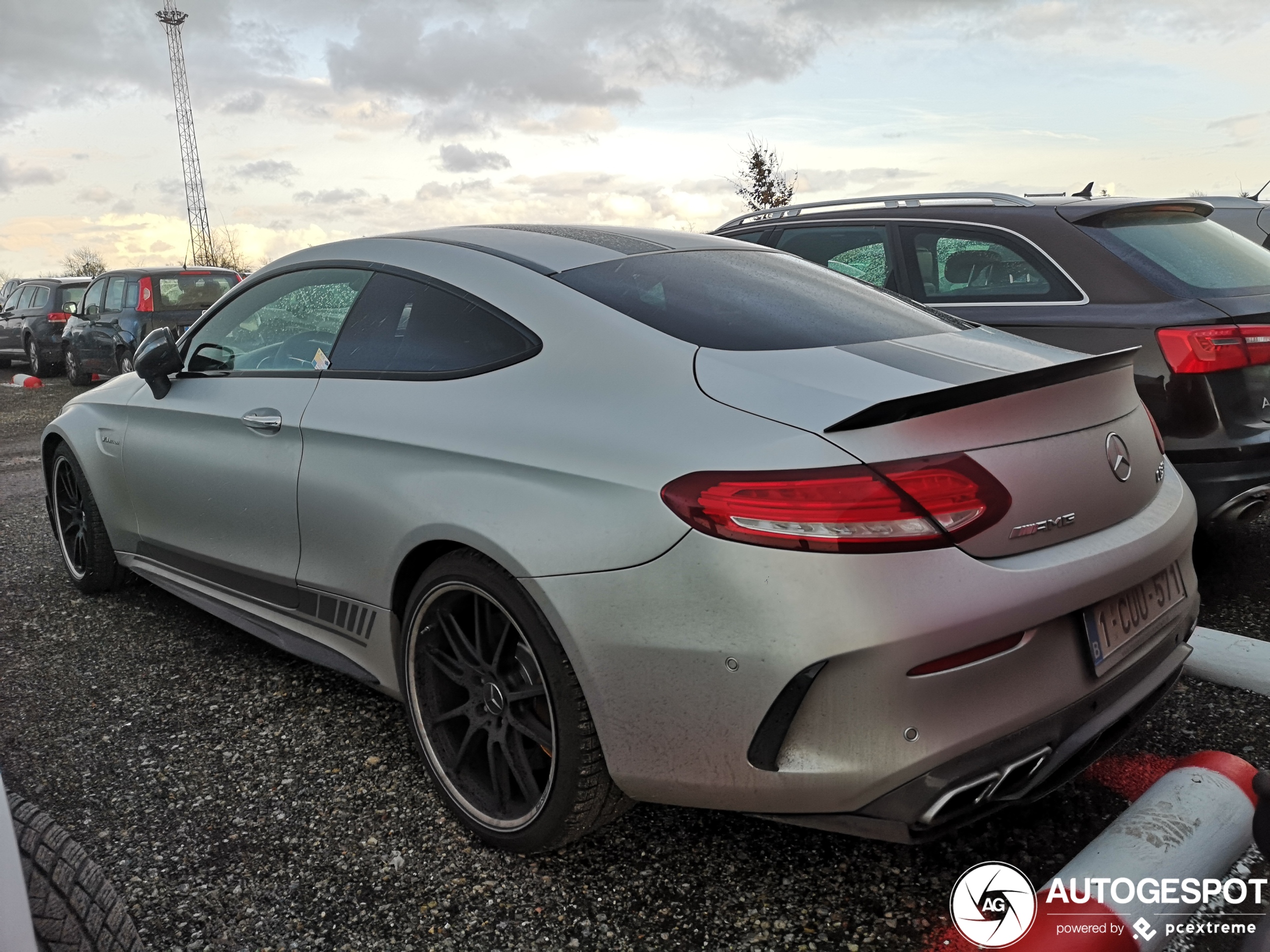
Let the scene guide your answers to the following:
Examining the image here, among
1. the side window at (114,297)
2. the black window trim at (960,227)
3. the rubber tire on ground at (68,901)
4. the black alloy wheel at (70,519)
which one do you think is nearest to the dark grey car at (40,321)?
the side window at (114,297)

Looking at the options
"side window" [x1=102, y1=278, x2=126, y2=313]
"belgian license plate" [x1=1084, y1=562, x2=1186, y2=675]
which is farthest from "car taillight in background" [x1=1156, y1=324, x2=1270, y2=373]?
"side window" [x1=102, y1=278, x2=126, y2=313]

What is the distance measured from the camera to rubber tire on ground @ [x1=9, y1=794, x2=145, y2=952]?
1.78 m

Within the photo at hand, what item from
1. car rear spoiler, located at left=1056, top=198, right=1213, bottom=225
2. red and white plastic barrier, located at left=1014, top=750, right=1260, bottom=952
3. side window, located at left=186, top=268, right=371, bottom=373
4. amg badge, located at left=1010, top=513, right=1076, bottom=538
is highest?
side window, located at left=186, top=268, right=371, bottom=373

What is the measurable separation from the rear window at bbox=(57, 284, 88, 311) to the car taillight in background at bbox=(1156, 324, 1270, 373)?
60.1 feet

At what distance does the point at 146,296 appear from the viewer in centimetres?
1366

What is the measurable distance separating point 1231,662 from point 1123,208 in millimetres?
1964

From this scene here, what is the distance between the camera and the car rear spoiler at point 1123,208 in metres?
4.32

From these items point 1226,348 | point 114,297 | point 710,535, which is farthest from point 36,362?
point 710,535

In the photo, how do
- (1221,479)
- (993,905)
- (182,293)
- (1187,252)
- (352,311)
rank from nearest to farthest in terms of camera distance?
(993,905) < (352,311) < (1221,479) < (1187,252) < (182,293)

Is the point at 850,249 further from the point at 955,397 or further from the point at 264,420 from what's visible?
the point at 955,397

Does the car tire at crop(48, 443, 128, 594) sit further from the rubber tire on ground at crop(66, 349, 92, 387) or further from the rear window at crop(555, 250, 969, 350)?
the rubber tire on ground at crop(66, 349, 92, 387)

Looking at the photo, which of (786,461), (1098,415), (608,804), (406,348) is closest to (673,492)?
(786,461)

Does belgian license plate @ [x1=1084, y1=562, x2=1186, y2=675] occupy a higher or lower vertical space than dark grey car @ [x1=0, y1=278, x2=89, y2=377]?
lower

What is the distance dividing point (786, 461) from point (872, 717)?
498mm
